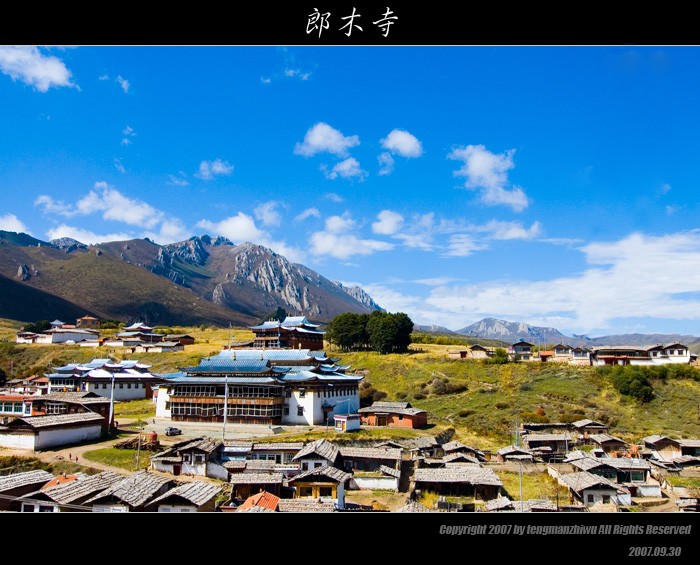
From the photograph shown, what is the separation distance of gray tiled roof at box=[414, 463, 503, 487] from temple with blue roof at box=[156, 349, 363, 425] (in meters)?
17.1

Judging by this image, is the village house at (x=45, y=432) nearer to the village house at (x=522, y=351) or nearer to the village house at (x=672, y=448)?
the village house at (x=672, y=448)

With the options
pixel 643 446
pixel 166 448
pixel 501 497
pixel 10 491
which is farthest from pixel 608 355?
pixel 10 491

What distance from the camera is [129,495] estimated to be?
23.1 m

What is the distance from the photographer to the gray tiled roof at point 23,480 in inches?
907

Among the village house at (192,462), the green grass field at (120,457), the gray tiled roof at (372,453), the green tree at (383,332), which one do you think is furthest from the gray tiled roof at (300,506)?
the green tree at (383,332)

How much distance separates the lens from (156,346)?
9262 centimetres

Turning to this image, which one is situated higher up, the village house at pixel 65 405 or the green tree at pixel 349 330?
the green tree at pixel 349 330

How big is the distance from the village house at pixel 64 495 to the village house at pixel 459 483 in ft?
56.4

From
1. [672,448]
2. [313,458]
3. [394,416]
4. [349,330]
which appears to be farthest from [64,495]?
[349,330]

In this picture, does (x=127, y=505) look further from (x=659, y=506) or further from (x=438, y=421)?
(x=438, y=421)

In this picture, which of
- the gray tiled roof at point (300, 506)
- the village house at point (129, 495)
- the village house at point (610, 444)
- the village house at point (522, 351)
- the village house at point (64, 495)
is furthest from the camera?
the village house at point (522, 351)

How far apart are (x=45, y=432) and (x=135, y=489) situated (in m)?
19.2
